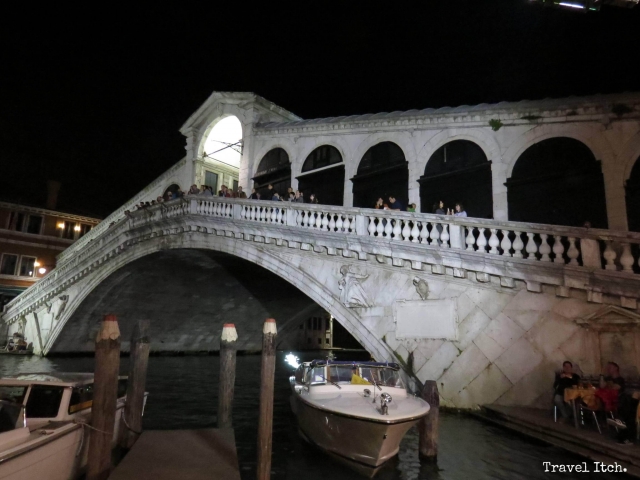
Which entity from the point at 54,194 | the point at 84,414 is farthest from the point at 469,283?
the point at 54,194

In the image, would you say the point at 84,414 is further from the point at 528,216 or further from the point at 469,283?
the point at 528,216

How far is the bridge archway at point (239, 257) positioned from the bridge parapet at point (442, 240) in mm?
329

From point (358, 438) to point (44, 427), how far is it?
397 centimetres

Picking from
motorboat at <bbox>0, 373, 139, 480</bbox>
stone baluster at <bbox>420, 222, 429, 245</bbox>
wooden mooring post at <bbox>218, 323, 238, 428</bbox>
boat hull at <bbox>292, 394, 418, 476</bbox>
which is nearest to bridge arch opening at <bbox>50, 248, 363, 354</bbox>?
wooden mooring post at <bbox>218, 323, 238, 428</bbox>

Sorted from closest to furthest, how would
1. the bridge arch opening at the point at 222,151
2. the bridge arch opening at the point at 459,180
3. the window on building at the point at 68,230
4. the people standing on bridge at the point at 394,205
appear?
the people standing on bridge at the point at 394,205 → the bridge arch opening at the point at 459,180 → the bridge arch opening at the point at 222,151 → the window on building at the point at 68,230

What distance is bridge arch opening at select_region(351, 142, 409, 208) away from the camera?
39.6ft

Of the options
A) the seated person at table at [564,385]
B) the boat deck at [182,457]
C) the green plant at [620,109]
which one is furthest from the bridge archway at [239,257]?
the green plant at [620,109]

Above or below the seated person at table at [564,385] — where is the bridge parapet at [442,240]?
above

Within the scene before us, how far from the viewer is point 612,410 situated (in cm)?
610

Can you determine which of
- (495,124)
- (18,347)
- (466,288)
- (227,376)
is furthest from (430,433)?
(18,347)

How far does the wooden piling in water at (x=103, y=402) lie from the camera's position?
510 cm

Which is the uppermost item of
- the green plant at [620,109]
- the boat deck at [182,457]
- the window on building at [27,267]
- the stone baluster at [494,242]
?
the green plant at [620,109]

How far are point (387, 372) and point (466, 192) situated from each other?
5.98 m

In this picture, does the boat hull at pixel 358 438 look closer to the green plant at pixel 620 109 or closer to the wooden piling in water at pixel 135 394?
the wooden piling in water at pixel 135 394
